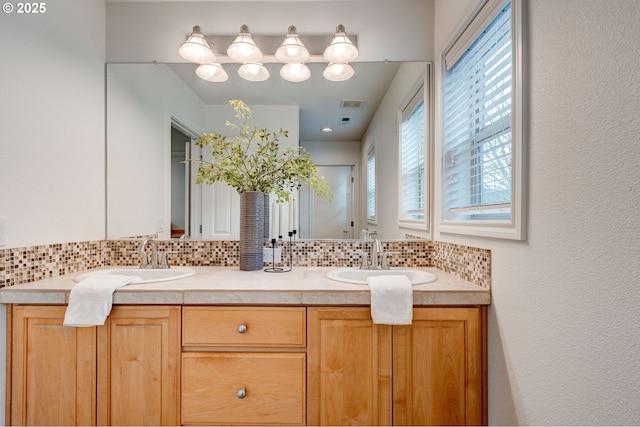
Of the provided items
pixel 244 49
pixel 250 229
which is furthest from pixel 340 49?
pixel 250 229

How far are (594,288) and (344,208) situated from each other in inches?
49.0

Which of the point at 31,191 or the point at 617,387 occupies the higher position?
the point at 31,191

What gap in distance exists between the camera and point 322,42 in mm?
1830

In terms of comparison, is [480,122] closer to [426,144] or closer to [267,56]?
[426,144]

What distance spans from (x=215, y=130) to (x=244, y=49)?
0.49 m

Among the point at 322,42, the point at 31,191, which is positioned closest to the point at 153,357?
the point at 31,191

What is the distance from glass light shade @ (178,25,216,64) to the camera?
1.76 metres

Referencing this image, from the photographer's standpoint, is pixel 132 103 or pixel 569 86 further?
pixel 132 103

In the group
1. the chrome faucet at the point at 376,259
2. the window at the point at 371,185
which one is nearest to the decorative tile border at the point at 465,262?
the chrome faucet at the point at 376,259

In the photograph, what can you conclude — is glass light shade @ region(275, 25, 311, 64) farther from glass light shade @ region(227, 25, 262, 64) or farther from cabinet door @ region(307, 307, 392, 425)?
cabinet door @ region(307, 307, 392, 425)

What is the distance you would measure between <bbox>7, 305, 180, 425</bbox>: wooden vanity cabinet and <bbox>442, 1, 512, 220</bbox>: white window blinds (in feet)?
4.58

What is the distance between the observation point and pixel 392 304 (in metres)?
1.22

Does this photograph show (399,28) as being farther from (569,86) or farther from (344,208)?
(569,86)

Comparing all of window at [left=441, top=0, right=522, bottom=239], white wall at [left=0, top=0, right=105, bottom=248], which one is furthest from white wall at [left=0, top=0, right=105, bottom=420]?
window at [left=441, top=0, right=522, bottom=239]
